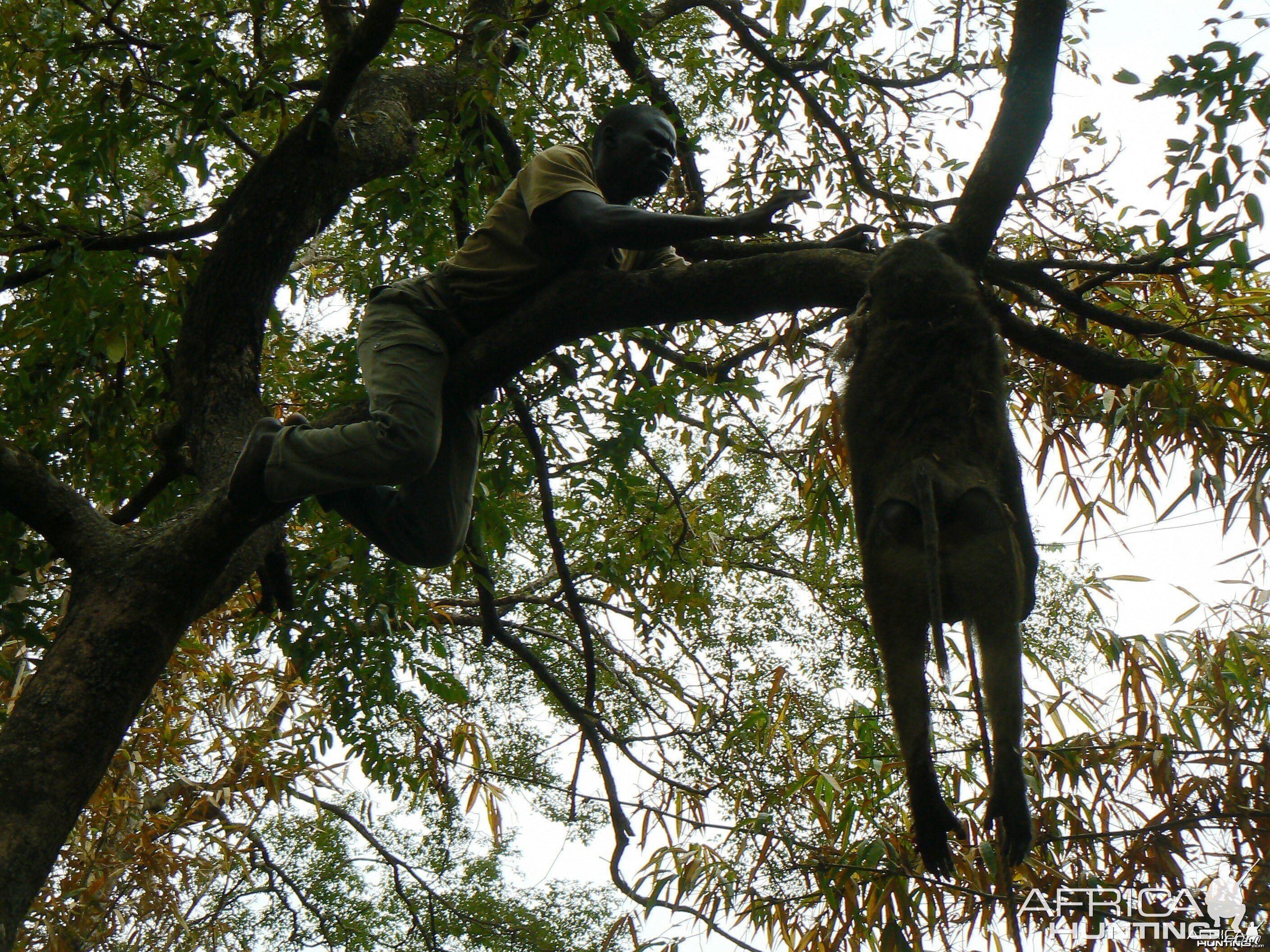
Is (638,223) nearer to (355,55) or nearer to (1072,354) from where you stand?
(1072,354)

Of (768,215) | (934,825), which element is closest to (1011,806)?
(934,825)

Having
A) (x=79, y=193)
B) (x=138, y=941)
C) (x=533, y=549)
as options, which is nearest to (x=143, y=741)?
(x=138, y=941)

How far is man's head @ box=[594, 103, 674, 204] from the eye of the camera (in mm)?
2805

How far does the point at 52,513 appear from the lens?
2.55 m

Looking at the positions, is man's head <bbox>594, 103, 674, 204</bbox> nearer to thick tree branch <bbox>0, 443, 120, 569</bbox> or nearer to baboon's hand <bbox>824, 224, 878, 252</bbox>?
baboon's hand <bbox>824, 224, 878, 252</bbox>

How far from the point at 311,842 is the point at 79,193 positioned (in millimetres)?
5893

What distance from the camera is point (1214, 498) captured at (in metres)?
3.50

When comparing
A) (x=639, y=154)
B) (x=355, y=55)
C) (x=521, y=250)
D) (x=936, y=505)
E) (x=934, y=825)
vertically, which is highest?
(x=355, y=55)

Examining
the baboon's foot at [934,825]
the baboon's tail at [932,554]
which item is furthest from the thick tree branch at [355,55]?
the baboon's foot at [934,825]

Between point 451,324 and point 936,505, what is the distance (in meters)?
1.54

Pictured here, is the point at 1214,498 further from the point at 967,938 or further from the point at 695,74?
the point at 695,74

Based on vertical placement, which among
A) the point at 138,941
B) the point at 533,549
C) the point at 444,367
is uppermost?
the point at 533,549

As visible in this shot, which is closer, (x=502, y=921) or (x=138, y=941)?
(x=138, y=941)

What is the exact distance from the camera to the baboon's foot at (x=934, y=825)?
148cm
